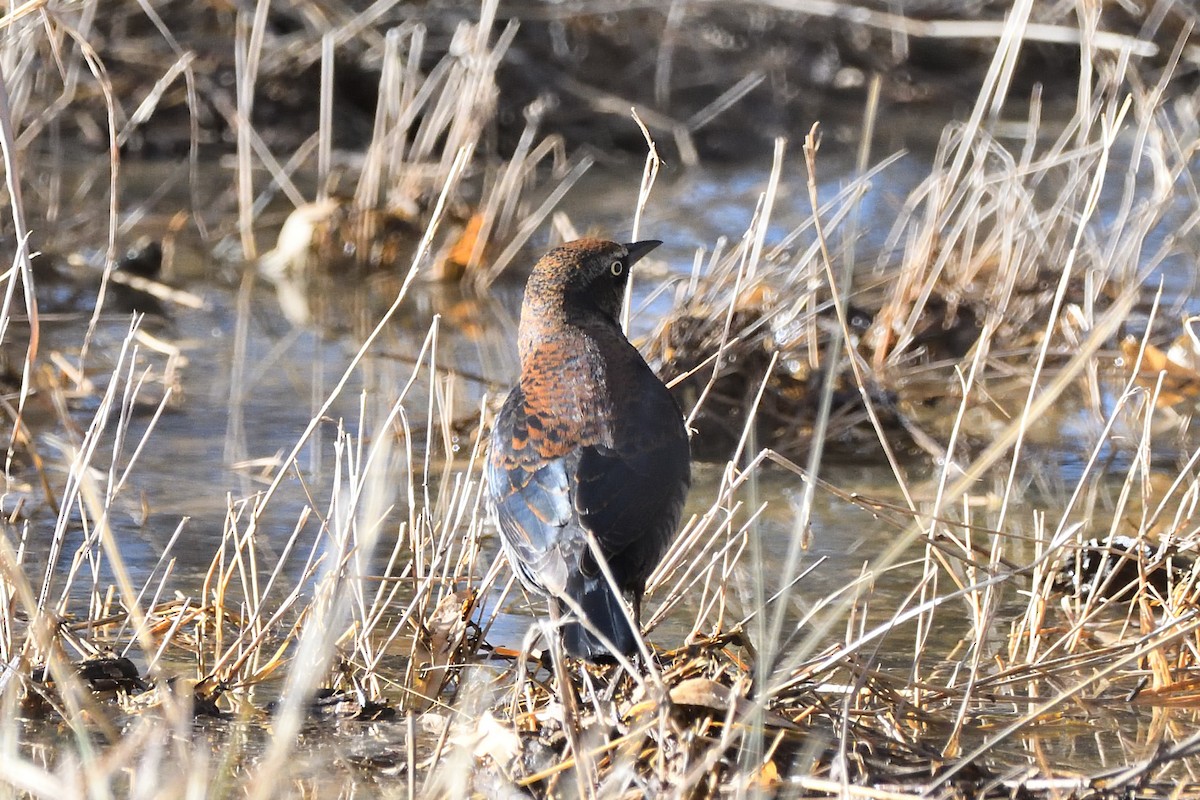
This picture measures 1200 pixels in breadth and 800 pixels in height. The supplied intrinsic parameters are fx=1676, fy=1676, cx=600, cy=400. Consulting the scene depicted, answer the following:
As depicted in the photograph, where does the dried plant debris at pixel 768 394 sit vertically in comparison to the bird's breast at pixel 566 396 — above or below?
below

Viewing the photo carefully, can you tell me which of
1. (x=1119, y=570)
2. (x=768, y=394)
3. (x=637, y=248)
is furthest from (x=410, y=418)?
(x=1119, y=570)

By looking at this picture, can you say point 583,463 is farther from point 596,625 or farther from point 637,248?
point 637,248

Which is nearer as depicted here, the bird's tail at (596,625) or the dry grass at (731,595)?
the dry grass at (731,595)

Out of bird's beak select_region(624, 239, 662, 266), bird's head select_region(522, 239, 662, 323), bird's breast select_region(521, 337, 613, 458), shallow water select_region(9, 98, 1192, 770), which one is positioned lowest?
shallow water select_region(9, 98, 1192, 770)

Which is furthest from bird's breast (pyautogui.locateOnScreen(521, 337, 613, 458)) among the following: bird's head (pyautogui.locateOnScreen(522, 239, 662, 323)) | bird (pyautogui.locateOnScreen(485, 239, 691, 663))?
bird's head (pyautogui.locateOnScreen(522, 239, 662, 323))

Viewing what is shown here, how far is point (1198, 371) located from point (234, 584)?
359cm

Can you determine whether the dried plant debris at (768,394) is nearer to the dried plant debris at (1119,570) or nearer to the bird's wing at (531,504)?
the dried plant debris at (1119,570)

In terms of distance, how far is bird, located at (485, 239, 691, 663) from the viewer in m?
3.66

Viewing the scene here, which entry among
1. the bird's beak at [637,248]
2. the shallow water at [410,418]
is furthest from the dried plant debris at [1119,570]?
the bird's beak at [637,248]

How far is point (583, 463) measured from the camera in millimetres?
3859

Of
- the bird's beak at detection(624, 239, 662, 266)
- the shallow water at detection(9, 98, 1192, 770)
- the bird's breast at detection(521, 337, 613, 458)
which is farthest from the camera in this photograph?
the shallow water at detection(9, 98, 1192, 770)

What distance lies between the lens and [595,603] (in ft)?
11.7

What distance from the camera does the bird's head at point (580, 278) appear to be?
4.36 m

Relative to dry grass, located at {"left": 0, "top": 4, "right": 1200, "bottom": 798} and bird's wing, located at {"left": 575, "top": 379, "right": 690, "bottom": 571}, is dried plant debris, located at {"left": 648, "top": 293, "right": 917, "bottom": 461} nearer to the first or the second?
dry grass, located at {"left": 0, "top": 4, "right": 1200, "bottom": 798}
